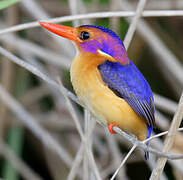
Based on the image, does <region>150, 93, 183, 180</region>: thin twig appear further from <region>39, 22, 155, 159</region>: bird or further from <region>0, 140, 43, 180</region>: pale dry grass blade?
<region>0, 140, 43, 180</region>: pale dry grass blade

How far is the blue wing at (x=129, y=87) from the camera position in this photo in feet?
6.50

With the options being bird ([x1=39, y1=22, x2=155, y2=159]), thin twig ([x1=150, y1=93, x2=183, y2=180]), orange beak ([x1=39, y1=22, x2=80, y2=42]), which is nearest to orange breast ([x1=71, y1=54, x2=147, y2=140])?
bird ([x1=39, y1=22, x2=155, y2=159])

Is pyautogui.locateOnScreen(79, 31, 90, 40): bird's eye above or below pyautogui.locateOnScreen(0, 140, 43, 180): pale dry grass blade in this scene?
above

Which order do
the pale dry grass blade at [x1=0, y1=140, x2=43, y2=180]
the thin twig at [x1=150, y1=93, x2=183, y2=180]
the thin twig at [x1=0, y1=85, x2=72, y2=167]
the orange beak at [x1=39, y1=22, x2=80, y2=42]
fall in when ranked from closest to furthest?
the thin twig at [x1=150, y1=93, x2=183, y2=180], the orange beak at [x1=39, y1=22, x2=80, y2=42], the thin twig at [x1=0, y1=85, x2=72, y2=167], the pale dry grass blade at [x1=0, y1=140, x2=43, y2=180]

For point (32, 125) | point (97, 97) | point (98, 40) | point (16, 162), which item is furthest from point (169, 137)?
point (16, 162)

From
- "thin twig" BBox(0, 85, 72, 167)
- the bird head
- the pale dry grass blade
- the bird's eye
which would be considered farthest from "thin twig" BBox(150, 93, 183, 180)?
the pale dry grass blade

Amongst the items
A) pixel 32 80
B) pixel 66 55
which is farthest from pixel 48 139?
pixel 32 80

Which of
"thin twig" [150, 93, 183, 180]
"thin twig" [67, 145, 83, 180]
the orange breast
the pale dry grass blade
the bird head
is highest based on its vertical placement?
the bird head

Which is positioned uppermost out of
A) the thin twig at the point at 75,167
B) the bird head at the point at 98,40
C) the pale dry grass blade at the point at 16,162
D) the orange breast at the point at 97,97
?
the bird head at the point at 98,40

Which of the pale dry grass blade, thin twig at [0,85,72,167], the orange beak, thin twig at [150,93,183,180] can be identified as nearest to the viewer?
thin twig at [150,93,183,180]

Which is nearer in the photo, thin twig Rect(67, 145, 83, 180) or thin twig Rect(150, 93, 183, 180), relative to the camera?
thin twig Rect(150, 93, 183, 180)

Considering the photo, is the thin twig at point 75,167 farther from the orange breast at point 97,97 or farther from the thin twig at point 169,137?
the thin twig at point 169,137

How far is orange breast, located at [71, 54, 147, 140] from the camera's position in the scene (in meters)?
1.91

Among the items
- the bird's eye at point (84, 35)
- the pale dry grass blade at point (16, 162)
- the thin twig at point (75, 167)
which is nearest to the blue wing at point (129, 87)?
the bird's eye at point (84, 35)
